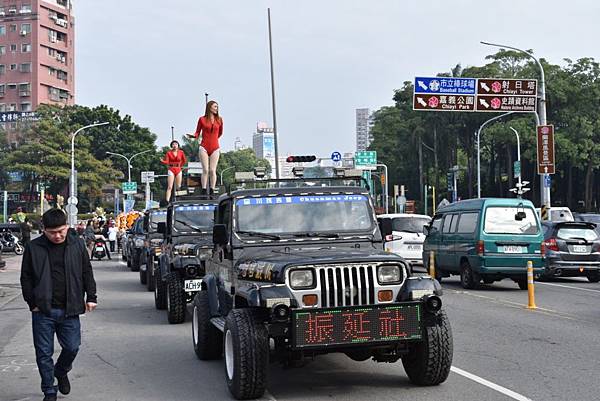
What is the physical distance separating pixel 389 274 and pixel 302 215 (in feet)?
5.91

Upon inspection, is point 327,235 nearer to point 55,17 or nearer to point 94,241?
point 94,241

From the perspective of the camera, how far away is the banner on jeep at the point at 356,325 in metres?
7.02

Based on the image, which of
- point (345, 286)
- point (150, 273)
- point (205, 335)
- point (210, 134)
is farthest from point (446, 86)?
point (345, 286)

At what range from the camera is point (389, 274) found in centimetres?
740

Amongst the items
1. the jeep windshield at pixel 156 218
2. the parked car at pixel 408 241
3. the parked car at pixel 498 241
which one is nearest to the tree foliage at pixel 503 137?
the parked car at pixel 408 241

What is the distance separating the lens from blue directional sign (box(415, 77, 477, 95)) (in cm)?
3106

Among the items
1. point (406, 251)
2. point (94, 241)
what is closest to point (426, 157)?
point (94, 241)

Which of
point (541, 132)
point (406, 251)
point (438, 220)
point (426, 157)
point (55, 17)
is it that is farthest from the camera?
point (55, 17)

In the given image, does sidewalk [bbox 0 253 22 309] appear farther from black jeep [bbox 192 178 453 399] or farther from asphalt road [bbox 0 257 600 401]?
black jeep [bbox 192 178 453 399]

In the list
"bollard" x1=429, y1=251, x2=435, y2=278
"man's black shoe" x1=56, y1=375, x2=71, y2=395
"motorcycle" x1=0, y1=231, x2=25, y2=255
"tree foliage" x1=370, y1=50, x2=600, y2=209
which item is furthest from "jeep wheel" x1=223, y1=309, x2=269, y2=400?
"tree foliage" x1=370, y1=50, x2=600, y2=209

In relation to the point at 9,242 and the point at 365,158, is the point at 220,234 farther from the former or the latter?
the point at 365,158

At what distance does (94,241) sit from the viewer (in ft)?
118

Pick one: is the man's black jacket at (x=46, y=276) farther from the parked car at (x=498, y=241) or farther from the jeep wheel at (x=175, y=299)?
the parked car at (x=498, y=241)

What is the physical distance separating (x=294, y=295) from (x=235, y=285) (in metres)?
1.33
